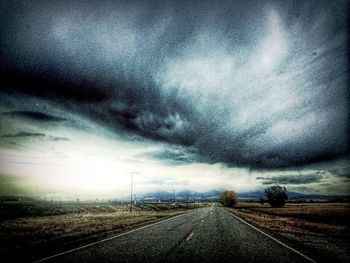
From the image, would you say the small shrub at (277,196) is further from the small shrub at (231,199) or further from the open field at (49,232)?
the open field at (49,232)

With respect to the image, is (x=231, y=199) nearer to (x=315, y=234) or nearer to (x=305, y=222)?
(x=305, y=222)

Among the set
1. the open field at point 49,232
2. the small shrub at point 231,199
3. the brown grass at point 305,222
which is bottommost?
the brown grass at point 305,222

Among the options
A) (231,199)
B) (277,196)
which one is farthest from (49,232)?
(231,199)

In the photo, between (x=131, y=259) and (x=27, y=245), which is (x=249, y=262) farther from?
(x=27, y=245)

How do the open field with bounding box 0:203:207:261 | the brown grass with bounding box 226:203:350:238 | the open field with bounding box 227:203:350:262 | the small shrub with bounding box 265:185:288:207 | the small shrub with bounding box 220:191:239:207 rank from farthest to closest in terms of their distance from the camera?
the small shrub with bounding box 220:191:239:207 < the small shrub with bounding box 265:185:288:207 < the brown grass with bounding box 226:203:350:238 < the open field with bounding box 0:203:207:261 < the open field with bounding box 227:203:350:262

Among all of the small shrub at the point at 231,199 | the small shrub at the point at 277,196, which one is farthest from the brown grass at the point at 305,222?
the small shrub at the point at 231,199

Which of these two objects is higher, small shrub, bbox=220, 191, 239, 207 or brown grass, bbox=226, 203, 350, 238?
small shrub, bbox=220, 191, 239, 207

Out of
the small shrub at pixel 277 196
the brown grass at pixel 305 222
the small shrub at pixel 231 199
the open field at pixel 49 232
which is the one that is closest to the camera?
the open field at pixel 49 232

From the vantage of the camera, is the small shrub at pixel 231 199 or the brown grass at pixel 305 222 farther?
the small shrub at pixel 231 199

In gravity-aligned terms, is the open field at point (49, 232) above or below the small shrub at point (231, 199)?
below

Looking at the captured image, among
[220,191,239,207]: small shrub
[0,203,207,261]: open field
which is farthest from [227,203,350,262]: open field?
[220,191,239,207]: small shrub

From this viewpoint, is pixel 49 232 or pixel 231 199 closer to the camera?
pixel 49 232

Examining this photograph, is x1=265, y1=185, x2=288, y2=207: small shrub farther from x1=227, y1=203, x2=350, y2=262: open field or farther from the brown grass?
x1=227, y1=203, x2=350, y2=262: open field

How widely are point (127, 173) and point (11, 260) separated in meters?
49.5
